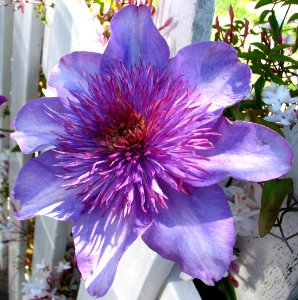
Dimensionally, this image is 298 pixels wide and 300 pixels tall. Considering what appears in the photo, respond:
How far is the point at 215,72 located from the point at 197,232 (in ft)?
0.56

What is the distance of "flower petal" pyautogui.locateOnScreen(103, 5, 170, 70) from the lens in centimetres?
59

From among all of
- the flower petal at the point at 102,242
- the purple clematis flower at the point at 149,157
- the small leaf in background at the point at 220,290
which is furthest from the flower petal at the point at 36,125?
the small leaf in background at the point at 220,290

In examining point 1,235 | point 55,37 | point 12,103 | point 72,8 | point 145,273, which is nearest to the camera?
point 145,273

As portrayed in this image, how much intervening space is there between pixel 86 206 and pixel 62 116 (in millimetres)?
113

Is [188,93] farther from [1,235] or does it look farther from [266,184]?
[1,235]

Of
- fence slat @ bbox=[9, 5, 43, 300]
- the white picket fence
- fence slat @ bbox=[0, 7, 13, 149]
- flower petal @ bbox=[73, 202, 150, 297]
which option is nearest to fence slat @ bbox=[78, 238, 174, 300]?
the white picket fence

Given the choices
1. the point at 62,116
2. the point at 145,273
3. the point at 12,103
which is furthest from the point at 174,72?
the point at 12,103

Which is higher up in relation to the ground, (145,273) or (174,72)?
(174,72)

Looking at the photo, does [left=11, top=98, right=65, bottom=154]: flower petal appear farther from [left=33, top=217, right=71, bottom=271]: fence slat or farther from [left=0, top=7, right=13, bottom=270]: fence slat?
[left=0, top=7, right=13, bottom=270]: fence slat

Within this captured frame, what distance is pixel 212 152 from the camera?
0.54m

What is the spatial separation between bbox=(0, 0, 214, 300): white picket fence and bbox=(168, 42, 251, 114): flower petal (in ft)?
0.12

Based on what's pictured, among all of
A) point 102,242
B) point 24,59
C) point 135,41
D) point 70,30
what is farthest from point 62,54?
point 102,242

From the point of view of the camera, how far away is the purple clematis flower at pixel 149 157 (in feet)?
1.71

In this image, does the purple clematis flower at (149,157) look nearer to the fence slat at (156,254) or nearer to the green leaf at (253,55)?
the fence slat at (156,254)
